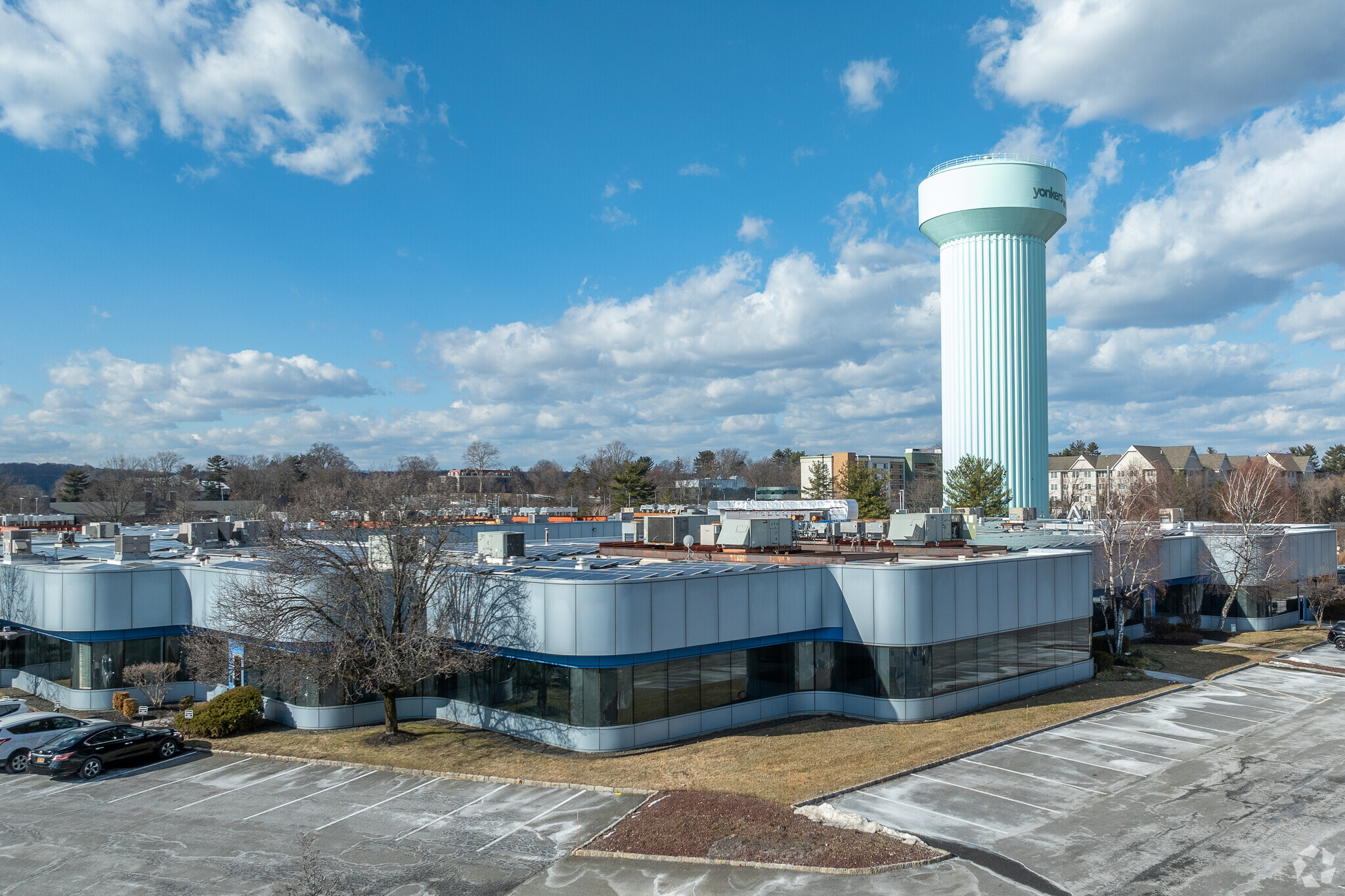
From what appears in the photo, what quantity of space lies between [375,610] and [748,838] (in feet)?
49.9

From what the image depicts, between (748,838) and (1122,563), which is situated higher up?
(1122,563)

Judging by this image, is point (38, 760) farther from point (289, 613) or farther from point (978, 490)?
point (978, 490)

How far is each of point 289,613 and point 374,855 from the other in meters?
11.5

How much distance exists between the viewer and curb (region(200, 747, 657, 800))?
876 inches

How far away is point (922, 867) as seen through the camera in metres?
17.4

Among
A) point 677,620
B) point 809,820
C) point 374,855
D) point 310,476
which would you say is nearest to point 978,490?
point 677,620

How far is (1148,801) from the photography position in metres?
21.3

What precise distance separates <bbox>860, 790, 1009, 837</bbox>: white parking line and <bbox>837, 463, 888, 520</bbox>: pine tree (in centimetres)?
6552

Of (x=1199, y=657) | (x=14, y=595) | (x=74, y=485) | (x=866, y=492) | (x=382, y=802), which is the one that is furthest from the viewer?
(x=74, y=485)

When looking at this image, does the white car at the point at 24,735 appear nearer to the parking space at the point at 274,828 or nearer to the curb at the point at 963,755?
the parking space at the point at 274,828

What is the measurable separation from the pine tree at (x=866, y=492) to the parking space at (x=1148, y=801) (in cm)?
5763

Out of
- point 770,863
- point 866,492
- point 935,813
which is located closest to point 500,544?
point 770,863

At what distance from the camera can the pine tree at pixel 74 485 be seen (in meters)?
145

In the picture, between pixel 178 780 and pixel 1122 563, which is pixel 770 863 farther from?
pixel 1122 563
